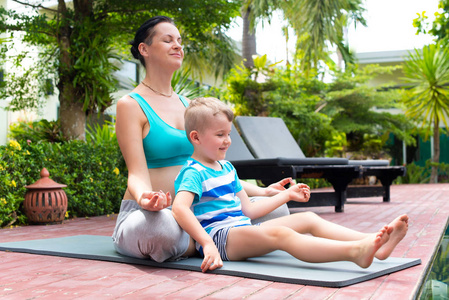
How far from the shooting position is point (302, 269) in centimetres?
257

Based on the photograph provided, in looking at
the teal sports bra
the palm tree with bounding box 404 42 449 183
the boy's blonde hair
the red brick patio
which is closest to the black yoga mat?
the red brick patio

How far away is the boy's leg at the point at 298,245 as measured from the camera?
7.38 ft

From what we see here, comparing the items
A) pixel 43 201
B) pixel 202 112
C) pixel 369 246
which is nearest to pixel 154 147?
pixel 202 112

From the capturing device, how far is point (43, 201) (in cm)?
541

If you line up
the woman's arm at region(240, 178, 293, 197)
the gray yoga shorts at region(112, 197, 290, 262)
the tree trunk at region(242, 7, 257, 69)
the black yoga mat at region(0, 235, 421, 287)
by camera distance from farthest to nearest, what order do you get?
the tree trunk at region(242, 7, 257, 69), the woman's arm at region(240, 178, 293, 197), the gray yoga shorts at region(112, 197, 290, 262), the black yoga mat at region(0, 235, 421, 287)

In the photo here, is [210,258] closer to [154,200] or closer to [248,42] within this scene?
[154,200]

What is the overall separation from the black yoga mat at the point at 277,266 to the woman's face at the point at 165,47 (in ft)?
3.80

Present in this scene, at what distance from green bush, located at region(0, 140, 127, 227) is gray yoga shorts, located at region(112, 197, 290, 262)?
2.82m

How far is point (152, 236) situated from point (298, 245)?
2.45 ft

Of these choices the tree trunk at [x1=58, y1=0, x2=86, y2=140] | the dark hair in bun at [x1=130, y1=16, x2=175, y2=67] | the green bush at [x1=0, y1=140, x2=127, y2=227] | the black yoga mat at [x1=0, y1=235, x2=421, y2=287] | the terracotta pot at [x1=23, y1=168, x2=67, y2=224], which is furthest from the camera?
the tree trunk at [x1=58, y1=0, x2=86, y2=140]

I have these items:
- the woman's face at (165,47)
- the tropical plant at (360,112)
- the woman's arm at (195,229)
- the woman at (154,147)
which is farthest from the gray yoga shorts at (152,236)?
the tropical plant at (360,112)

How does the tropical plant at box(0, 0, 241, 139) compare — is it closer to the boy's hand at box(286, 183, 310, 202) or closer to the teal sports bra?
the teal sports bra

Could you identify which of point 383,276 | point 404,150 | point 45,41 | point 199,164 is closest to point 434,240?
point 383,276

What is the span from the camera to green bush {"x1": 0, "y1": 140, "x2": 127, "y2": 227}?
17.4 ft
